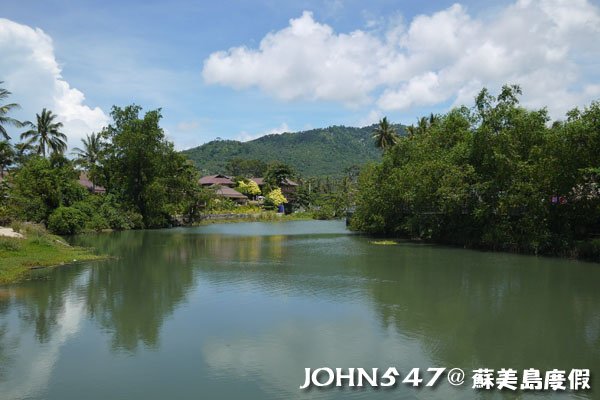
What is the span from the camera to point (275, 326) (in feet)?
39.6

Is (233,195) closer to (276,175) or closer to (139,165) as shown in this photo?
(276,175)

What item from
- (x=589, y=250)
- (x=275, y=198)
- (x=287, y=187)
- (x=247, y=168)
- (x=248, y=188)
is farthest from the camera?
(x=247, y=168)

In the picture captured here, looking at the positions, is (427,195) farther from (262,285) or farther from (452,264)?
(262,285)

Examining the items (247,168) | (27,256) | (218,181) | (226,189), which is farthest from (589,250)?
(247,168)

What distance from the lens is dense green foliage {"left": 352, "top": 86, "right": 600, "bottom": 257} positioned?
24188 millimetres

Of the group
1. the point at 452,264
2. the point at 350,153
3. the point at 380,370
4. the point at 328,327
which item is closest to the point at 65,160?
the point at 452,264

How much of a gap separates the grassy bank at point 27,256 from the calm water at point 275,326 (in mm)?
1163

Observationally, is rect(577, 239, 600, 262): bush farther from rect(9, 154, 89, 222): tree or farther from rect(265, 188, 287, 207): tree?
rect(265, 188, 287, 207): tree

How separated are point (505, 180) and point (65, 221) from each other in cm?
3279

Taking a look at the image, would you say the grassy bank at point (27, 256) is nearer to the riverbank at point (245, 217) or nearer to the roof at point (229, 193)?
the riverbank at point (245, 217)

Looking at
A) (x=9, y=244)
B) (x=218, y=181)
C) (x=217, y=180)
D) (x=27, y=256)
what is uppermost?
(x=217, y=180)

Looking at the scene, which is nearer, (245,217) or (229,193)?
(245,217)

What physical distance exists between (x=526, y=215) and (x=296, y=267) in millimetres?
12973

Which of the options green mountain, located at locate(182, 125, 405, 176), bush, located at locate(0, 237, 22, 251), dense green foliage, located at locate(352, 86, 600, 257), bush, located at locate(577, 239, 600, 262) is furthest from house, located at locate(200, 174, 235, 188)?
bush, located at locate(577, 239, 600, 262)
